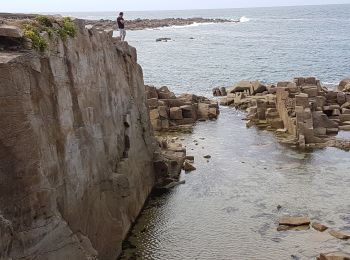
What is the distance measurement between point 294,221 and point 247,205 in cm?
266

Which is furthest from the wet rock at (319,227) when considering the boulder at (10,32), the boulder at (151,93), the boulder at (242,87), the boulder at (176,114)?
the boulder at (242,87)

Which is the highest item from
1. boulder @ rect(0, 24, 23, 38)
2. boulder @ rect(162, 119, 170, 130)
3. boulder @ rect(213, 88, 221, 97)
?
boulder @ rect(0, 24, 23, 38)

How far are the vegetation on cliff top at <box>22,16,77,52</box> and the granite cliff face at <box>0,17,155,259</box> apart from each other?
0.82 feet

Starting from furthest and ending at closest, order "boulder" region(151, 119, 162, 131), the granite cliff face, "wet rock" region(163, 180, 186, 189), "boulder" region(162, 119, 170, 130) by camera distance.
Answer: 1. "boulder" region(162, 119, 170, 130)
2. "boulder" region(151, 119, 162, 131)
3. "wet rock" region(163, 180, 186, 189)
4. the granite cliff face

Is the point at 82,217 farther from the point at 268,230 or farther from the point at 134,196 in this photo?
the point at 268,230

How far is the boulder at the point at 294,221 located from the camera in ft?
66.6

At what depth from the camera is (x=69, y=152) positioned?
1516cm

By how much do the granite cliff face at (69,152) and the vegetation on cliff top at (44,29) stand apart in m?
0.25

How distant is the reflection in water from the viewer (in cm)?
1856

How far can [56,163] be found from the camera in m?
14.0

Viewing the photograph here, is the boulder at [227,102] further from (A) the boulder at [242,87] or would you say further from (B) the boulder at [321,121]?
(B) the boulder at [321,121]

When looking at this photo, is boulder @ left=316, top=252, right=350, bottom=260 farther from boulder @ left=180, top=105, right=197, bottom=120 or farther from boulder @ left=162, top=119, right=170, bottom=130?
boulder @ left=180, top=105, right=197, bottom=120

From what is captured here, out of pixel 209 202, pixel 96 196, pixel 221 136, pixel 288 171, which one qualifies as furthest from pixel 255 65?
pixel 96 196

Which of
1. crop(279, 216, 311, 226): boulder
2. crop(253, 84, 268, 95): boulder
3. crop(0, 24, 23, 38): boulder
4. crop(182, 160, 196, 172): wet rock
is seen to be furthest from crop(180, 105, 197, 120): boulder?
crop(0, 24, 23, 38): boulder
